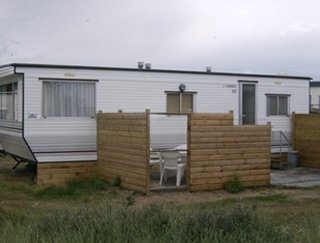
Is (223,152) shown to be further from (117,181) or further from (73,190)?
(73,190)

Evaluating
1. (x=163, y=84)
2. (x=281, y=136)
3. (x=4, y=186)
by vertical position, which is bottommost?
(x=4, y=186)

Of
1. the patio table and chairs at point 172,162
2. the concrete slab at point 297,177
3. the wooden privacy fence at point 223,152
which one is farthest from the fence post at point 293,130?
the patio table and chairs at point 172,162

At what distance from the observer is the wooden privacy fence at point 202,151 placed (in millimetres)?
14047

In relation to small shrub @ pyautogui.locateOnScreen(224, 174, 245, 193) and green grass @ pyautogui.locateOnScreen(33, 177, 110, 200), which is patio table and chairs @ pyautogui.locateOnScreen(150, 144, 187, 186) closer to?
A: small shrub @ pyautogui.locateOnScreen(224, 174, 245, 193)

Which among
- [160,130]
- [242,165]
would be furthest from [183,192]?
[160,130]

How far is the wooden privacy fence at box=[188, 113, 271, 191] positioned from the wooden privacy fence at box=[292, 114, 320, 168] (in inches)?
188

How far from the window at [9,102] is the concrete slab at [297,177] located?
7880mm

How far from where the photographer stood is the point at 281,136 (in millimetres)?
20328

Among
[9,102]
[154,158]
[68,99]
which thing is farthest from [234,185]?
[9,102]

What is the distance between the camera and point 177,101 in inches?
713

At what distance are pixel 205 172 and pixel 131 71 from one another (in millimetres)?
4437

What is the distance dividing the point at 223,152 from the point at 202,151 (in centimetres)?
64

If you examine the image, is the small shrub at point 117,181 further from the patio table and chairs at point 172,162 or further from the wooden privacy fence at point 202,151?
Answer: the patio table and chairs at point 172,162

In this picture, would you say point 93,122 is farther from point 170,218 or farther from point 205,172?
point 170,218
